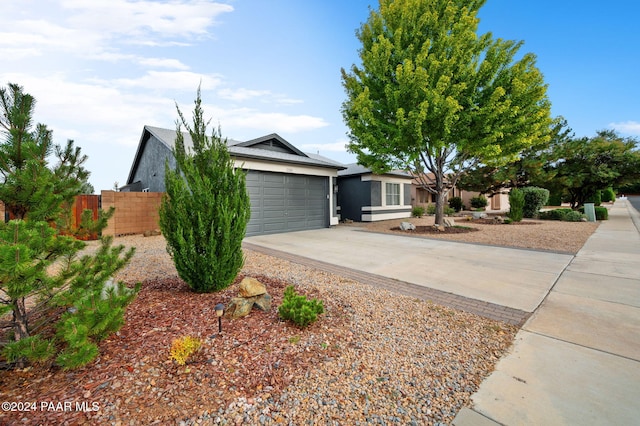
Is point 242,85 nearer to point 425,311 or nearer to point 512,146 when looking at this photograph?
point 425,311

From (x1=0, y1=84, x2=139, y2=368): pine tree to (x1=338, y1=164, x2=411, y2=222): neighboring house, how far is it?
13.4 metres

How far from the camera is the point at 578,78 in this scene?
11.8 meters

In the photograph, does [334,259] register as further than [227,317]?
Yes

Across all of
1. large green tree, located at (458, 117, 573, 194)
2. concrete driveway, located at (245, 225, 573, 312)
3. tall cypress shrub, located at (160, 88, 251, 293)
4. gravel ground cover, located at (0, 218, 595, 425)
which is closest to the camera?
gravel ground cover, located at (0, 218, 595, 425)

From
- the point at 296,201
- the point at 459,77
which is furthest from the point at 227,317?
the point at 459,77

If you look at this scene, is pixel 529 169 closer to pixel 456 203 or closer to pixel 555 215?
pixel 555 215

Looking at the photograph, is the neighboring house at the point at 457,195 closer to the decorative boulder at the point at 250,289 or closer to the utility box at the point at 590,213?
the utility box at the point at 590,213

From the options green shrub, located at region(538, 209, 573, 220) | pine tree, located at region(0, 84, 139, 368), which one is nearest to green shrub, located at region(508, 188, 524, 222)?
green shrub, located at region(538, 209, 573, 220)

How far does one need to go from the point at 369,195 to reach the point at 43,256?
13753 millimetres

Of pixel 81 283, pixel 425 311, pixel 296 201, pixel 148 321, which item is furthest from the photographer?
pixel 296 201

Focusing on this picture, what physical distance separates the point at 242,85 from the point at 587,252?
11958mm

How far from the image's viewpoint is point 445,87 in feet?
28.7

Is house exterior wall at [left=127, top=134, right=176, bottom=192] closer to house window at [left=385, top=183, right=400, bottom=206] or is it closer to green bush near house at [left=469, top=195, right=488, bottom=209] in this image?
house window at [left=385, top=183, right=400, bottom=206]

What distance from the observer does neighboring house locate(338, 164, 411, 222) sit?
14.8 meters
